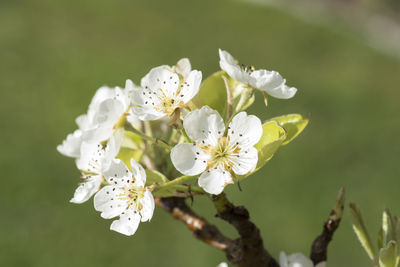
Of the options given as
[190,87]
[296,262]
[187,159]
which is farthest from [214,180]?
[296,262]

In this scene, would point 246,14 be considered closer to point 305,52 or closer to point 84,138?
point 305,52

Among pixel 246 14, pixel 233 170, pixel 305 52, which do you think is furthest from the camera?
pixel 246 14

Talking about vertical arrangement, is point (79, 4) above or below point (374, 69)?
below

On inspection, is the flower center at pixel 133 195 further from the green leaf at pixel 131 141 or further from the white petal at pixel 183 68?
the white petal at pixel 183 68

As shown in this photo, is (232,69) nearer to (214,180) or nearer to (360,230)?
(214,180)

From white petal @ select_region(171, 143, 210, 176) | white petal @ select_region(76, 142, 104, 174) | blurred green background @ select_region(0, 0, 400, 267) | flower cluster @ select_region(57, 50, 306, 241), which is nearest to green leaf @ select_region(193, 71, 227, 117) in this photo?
flower cluster @ select_region(57, 50, 306, 241)

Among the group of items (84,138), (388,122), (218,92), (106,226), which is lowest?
(106,226)

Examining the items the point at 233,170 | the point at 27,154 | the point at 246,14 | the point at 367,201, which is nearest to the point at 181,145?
the point at 233,170

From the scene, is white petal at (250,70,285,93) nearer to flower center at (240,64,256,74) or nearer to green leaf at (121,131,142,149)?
flower center at (240,64,256,74)
